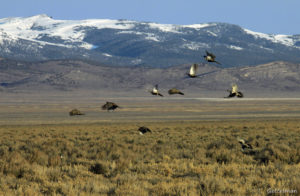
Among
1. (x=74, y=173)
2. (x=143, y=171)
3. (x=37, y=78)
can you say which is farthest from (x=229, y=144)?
(x=37, y=78)

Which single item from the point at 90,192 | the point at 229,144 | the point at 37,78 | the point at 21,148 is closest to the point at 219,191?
the point at 90,192

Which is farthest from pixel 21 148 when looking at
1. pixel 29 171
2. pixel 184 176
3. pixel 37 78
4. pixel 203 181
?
pixel 37 78

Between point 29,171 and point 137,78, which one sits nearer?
point 29,171

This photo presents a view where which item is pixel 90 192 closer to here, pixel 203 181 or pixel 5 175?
pixel 203 181

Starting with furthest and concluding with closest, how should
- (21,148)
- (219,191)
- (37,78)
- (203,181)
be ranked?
1. (37,78)
2. (21,148)
3. (203,181)
4. (219,191)

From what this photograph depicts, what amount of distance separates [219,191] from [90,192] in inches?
106

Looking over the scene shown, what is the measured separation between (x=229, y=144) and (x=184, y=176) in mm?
7700

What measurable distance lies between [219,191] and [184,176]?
2834 millimetres

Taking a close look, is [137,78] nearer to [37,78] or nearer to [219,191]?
[37,78]

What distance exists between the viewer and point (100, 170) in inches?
570

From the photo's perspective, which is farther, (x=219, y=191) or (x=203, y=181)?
(x=203, y=181)

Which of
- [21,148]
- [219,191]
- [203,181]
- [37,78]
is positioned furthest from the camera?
[37,78]

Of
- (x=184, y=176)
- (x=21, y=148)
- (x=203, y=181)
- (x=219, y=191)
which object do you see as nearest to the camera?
(x=219, y=191)

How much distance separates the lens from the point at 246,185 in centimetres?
1198
